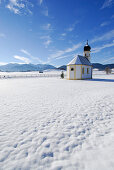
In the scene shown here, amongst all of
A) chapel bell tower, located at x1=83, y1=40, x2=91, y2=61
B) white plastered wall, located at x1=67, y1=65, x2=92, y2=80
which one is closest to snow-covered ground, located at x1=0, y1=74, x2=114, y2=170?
white plastered wall, located at x1=67, y1=65, x2=92, y2=80

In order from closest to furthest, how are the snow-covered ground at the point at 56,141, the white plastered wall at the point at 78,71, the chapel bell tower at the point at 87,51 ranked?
the snow-covered ground at the point at 56,141
the white plastered wall at the point at 78,71
the chapel bell tower at the point at 87,51

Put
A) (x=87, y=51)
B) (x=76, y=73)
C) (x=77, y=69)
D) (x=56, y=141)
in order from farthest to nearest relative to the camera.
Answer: (x=87, y=51) < (x=76, y=73) < (x=77, y=69) < (x=56, y=141)

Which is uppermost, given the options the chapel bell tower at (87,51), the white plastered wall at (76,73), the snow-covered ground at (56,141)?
the chapel bell tower at (87,51)

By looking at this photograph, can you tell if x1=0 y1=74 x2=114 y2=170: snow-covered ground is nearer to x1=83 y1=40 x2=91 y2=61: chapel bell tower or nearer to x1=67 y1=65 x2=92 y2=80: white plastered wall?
x1=67 y1=65 x2=92 y2=80: white plastered wall

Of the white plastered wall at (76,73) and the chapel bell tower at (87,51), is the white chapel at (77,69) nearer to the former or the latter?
the white plastered wall at (76,73)

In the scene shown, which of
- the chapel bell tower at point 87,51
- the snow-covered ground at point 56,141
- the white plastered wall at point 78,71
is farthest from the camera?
the chapel bell tower at point 87,51

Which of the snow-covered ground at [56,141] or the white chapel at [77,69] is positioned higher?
the white chapel at [77,69]

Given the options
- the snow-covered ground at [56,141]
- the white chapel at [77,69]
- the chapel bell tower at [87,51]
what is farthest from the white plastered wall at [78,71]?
the snow-covered ground at [56,141]

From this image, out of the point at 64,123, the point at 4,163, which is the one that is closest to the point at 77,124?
the point at 64,123

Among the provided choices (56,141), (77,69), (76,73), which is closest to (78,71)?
(77,69)

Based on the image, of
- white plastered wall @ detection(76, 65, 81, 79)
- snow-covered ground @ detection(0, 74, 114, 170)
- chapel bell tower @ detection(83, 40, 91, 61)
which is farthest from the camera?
chapel bell tower @ detection(83, 40, 91, 61)

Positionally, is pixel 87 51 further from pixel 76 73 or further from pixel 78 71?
pixel 76 73

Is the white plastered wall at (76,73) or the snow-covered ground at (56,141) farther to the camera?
the white plastered wall at (76,73)

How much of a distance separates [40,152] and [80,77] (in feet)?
74.4
